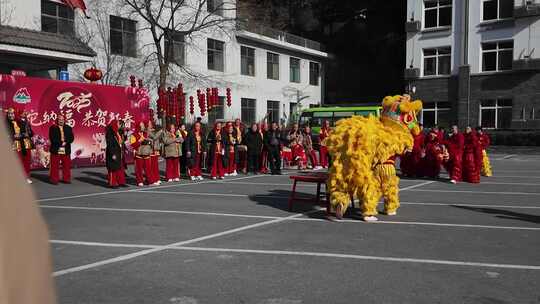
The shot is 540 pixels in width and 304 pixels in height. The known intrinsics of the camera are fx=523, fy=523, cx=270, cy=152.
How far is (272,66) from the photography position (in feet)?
119

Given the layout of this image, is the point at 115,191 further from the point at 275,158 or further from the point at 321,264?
the point at 321,264

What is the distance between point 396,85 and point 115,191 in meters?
33.3

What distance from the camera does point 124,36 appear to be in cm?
2569

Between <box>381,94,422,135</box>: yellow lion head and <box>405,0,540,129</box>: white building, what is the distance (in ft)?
84.6

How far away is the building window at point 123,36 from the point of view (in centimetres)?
2502

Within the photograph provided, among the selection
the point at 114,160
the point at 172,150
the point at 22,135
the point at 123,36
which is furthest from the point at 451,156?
the point at 123,36

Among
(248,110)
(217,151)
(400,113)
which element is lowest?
(217,151)

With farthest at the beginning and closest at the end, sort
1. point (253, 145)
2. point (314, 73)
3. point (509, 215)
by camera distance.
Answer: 1. point (314, 73)
2. point (253, 145)
3. point (509, 215)

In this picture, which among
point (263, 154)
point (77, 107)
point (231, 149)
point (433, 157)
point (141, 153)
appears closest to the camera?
point (141, 153)

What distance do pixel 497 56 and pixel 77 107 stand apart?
26.4 m

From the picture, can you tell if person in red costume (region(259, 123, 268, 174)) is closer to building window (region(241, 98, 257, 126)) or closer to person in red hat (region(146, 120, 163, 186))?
person in red hat (region(146, 120, 163, 186))

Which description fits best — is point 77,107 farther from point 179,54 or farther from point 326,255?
point 326,255

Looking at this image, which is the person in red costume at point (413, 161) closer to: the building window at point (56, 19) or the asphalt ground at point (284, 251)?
the asphalt ground at point (284, 251)

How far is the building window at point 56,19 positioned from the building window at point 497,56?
24854 mm
